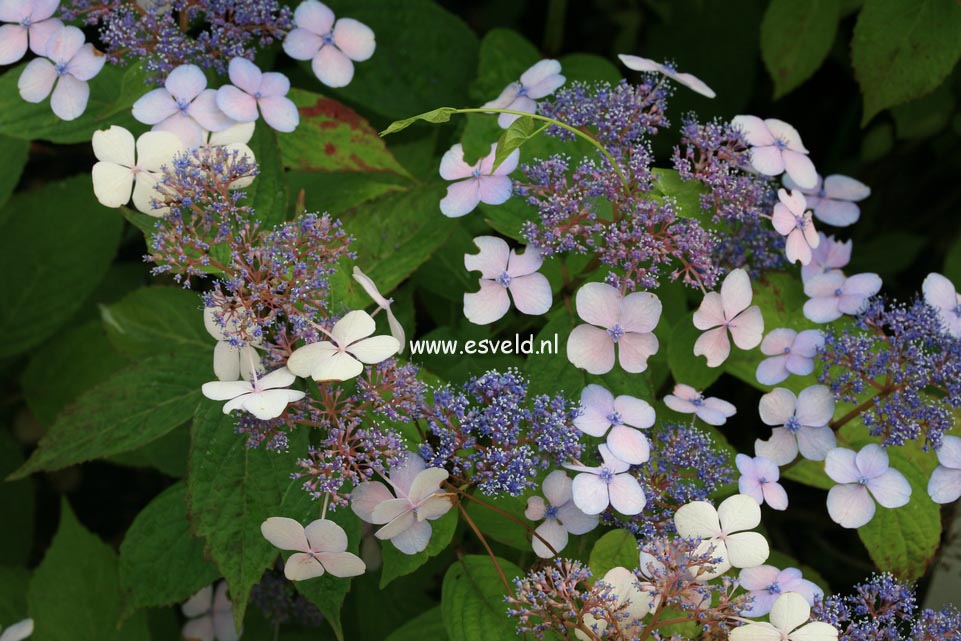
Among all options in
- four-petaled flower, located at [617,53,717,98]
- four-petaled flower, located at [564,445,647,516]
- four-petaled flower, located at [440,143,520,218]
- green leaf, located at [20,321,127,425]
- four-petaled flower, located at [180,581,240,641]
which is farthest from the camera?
green leaf, located at [20,321,127,425]

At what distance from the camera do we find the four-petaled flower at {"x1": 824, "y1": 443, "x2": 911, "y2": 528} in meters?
1.59

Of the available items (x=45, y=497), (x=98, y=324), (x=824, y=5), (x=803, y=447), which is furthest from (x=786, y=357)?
(x=45, y=497)

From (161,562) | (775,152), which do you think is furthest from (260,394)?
(775,152)

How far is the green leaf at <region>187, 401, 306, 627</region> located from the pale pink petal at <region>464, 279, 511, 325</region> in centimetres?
33

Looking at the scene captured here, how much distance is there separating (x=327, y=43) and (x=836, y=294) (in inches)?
42.1

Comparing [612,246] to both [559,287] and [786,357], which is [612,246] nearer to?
[559,287]

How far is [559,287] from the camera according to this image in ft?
5.66

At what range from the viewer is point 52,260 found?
8.06 ft

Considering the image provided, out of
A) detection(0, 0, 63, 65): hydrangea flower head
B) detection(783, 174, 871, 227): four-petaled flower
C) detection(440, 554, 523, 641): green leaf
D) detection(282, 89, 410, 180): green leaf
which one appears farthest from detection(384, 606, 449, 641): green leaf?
detection(0, 0, 63, 65): hydrangea flower head

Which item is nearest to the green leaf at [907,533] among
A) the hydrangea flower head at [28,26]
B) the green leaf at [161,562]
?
the green leaf at [161,562]

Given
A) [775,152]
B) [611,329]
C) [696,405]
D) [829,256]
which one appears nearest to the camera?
[611,329]

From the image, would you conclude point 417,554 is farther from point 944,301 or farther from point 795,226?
point 944,301

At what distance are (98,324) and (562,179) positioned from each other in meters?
1.40

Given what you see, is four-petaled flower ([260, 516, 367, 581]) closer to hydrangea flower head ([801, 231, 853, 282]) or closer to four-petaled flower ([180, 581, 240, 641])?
four-petaled flower ([180, 581, 240, 641])
